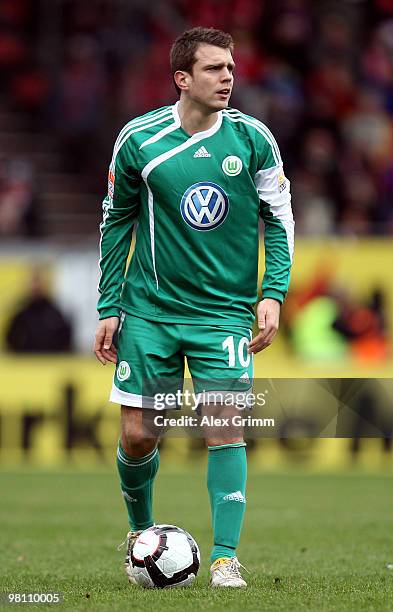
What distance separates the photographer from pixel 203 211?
612 cm

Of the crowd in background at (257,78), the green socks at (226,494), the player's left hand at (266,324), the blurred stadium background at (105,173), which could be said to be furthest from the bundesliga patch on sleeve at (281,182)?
the crowd in background at (257,78)

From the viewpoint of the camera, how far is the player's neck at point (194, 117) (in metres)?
6.14

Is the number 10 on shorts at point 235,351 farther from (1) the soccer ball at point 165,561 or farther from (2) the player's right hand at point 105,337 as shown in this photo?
(1) the soccer ball at point 165,561

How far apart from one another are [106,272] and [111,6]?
1353 centimetres

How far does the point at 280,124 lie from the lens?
16453mm

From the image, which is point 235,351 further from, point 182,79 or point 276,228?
point 182,79

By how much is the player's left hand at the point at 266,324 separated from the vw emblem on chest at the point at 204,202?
1.47 ft

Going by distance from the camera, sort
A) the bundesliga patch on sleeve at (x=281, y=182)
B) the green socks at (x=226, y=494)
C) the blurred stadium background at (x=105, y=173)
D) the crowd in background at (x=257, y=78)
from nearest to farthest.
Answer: the green socks at (x=226, y=494) → the bundesliga patch on sleeve at (x=281, y=182) → the blurred stadium background at (x=105, y=173) → the crowd in background at (x=257, y=78)

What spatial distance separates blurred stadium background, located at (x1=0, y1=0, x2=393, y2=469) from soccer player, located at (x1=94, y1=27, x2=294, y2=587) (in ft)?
24.5

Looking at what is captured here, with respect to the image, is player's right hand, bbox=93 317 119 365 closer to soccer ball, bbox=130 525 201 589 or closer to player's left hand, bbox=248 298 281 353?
player's left hand, bbox=248 298 281 353

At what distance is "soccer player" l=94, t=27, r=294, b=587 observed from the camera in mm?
6055

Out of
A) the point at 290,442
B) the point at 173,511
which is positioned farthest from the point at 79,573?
the point at 290,442

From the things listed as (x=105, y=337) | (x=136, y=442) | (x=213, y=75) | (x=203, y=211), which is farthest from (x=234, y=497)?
(x=213, y=75)

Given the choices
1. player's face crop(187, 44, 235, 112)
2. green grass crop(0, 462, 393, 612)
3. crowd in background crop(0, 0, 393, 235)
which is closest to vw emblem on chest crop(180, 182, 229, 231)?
player's face crop(187, 44, 235, 112)
